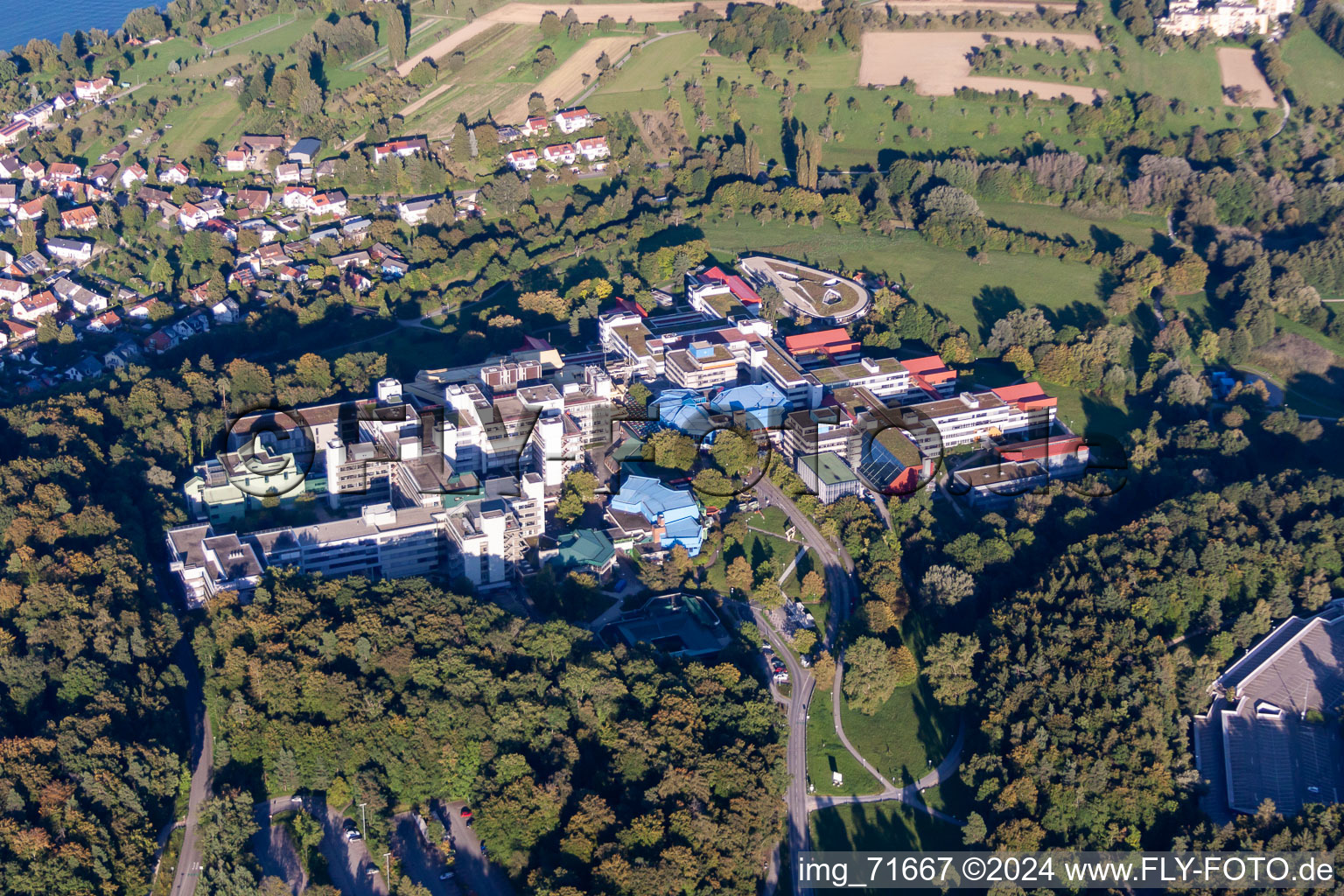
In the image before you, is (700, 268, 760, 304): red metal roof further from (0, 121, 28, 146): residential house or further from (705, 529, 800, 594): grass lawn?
(0, 121, 28, 146): residential house

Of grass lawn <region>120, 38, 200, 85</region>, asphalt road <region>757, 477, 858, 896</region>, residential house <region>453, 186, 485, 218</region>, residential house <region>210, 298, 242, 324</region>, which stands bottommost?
asphalt road <region>757, 477, 858, 896</region>

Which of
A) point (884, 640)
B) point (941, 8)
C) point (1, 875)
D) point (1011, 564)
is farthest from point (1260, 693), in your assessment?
point (941, 8)

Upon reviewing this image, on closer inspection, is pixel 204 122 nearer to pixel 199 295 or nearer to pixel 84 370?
pixel 199 295

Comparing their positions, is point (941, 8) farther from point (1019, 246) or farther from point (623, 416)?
point (623, 416)

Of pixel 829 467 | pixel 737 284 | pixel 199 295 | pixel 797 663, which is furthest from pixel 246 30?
pixel 797 663

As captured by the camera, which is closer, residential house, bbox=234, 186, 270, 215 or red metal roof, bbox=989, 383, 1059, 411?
red metal roof, bbox=989, 383, 1059, 411

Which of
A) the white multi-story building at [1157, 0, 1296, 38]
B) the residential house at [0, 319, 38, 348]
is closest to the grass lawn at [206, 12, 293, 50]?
the residential house at [0, 319, 38, 348]

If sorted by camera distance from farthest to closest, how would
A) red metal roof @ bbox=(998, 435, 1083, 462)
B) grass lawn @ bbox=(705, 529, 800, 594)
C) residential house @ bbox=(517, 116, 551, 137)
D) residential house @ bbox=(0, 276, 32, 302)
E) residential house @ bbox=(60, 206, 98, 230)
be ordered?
residential house @ bbox=(517, 116, 551, 137), residential house @ bbox=(60, 206, 98, 230), residential house @ bbox=(0, 276, 32, 302), red metal roof @ bbox=(998, 435, 1083, 462), grass lawn @ bbox=(705, 529, 800, 594)
